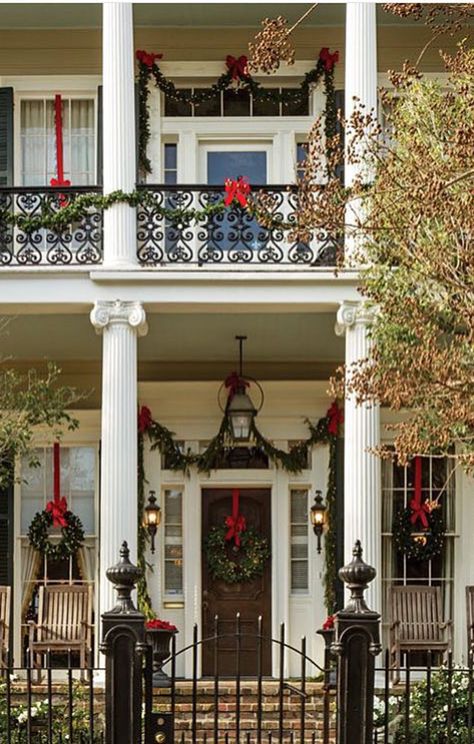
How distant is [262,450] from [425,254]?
6.85 meters

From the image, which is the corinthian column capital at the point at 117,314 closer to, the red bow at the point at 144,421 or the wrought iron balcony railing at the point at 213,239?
the wrought iron balcony railing at the point at 213,239

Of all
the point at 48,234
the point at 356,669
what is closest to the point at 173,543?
the point at 48,234

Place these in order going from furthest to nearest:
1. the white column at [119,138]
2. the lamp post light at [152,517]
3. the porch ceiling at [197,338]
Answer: the lamp post light at [152,517]
the porch ceiling at [197,338]
the white column at [119,138]

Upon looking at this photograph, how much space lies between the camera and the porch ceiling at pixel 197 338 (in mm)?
16000

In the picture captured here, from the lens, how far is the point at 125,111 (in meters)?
15.1

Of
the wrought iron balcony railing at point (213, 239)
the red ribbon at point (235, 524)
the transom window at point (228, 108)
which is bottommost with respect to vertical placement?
the red ribbon at point (235, 524)

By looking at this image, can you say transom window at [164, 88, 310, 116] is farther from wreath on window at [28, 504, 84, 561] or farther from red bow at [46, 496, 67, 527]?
wreath on window at [28, 504, 84, 561]

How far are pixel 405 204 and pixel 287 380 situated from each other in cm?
709

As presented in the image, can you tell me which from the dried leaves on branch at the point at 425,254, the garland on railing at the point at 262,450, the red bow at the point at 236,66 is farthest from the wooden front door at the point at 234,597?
the dried leaves on branch at the point at 425,254

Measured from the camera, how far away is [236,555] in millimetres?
17844

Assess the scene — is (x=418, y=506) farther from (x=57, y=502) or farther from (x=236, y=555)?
(x=57, y=502)

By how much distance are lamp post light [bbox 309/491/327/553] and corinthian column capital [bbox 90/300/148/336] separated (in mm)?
3706

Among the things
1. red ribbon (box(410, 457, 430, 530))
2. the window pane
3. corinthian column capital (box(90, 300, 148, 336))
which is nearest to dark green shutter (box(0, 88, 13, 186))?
corinthian column capital (box(90, 300, 148, 336))

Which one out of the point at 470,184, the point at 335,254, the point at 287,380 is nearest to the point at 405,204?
the point at 470,184
